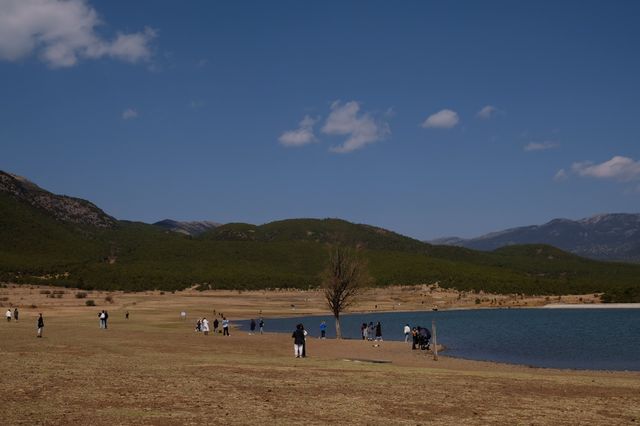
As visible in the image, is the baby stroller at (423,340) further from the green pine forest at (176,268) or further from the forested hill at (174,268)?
the forested hill at (174,268)

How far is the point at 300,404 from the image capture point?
1780cm

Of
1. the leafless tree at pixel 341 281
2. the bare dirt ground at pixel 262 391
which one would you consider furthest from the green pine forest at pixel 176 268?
the bare dirt ground at pixel 262 391

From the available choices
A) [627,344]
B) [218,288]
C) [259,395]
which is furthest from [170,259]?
[259,395]

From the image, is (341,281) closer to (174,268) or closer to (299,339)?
(299,339)

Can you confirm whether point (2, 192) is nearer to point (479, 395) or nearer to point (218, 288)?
point (218, 288)

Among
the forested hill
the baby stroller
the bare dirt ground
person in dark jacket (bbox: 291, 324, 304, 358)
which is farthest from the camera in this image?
the forested hill

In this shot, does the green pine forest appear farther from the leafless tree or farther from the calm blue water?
the leafless tree

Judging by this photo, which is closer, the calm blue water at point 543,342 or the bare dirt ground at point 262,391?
the bare dirt ground at point 262,391

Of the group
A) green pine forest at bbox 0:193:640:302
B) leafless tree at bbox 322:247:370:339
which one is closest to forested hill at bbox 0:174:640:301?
green pine forest at bbox 0:193:640:302

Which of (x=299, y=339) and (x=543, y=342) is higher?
(x=299, y=339)

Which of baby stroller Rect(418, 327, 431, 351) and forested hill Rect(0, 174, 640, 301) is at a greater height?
forested hill Rect(0, 174, 640, 301)

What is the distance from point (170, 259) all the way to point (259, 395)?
167m

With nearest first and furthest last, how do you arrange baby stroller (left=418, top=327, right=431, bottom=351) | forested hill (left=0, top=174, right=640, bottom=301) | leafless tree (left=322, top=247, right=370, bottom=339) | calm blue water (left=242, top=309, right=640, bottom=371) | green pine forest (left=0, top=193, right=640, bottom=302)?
1. calm blue water (left=242, top=309, right=640, bottom=371)
2. baby stroller (left=418, top=327, right=431, bottom=351)
3. leafless tree (left=322, top=247, right=370, bottom=339)
4. green pine forest (left=0, top=193, right=640, bottom=302)
5. forested hill (left=0, top=174, right=640, bottom=301)

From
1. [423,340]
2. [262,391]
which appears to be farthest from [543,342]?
[262,391]
